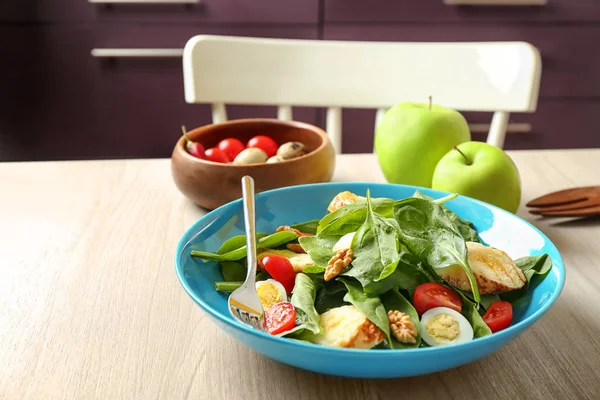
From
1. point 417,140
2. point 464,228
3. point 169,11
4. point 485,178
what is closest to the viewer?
point 464,228

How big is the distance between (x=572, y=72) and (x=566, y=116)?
0.16m

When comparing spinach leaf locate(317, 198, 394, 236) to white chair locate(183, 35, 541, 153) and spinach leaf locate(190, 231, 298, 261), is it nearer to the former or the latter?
spinach leaf locate(190, 231, 298, 261)

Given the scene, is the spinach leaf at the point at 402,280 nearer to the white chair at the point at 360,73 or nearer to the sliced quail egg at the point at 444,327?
the sliced quail egg at the point at 444,327

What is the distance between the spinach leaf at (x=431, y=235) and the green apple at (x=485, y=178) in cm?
21

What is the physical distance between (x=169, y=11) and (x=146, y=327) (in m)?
1.62

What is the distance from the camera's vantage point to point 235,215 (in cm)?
80

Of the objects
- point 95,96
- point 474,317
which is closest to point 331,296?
point 474,317

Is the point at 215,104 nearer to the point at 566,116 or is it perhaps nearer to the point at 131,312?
the point at 131,312

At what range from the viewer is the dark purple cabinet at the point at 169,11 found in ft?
6.80

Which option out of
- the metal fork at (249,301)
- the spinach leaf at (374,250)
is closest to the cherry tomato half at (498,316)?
the spinach leaf at (374,250)

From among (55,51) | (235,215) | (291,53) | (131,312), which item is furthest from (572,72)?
(131,312)

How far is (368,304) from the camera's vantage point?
0.59 m

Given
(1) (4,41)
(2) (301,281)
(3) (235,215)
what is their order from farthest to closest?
(1) (4,41) < (3) (235,215) < (2) (301,281)

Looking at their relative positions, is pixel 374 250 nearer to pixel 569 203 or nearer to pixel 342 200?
pixel 342 200
